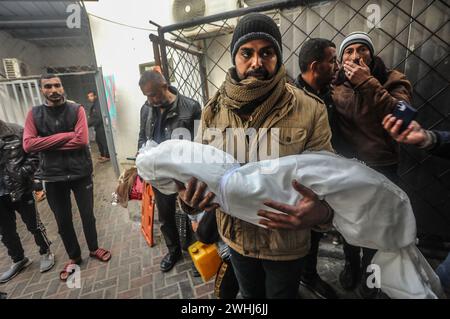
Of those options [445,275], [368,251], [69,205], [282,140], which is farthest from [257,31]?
[69,205]

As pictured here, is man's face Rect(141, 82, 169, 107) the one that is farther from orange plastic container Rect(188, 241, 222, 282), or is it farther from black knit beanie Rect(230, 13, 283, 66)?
orange plastic container Rect(188, 241, 222, 282)

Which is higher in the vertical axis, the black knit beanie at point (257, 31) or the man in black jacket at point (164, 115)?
the black knit beanie at point (257, 31)

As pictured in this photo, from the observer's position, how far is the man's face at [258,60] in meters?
1.21

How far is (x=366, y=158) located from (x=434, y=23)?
1.50m

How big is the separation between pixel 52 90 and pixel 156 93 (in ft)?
3.63

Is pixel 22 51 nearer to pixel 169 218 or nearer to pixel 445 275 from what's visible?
pixel 169 218

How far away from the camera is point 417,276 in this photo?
1.00 m

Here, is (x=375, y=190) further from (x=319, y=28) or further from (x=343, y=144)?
(x=319, y=28)

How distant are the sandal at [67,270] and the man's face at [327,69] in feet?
10.7

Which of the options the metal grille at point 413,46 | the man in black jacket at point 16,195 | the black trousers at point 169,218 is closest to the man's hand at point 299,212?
the black trousers at point 169,218

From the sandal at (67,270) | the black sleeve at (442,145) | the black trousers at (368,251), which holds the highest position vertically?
the black sleeve at (442,145)

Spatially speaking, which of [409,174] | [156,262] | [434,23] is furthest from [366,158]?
[156,262]

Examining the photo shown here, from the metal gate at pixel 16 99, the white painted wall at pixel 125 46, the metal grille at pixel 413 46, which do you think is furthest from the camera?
the white painted wall at pixel 125 46

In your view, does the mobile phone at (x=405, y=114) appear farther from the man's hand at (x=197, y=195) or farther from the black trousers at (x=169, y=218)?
the black trousers at (x=169, y=218)
